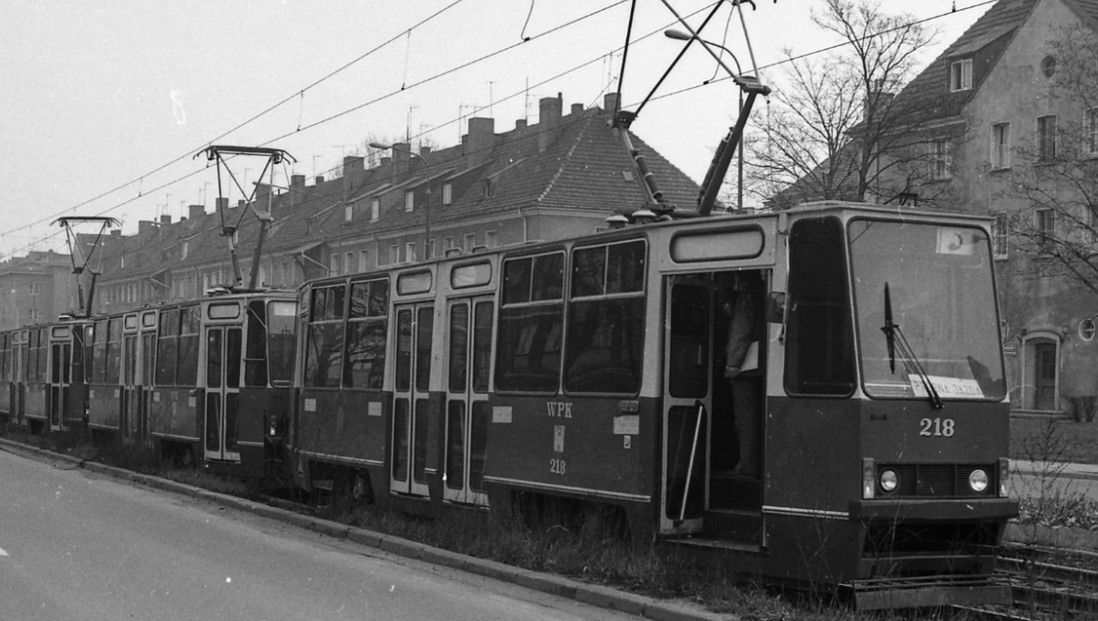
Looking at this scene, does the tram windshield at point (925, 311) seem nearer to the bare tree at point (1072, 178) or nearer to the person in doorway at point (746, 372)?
the person in doorway at point (746, 372)

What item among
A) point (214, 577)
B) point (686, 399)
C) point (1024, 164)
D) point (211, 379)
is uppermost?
point (1024, 164)

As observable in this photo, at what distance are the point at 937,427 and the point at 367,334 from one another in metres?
8.27

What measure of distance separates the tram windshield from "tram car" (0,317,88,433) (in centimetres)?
2578

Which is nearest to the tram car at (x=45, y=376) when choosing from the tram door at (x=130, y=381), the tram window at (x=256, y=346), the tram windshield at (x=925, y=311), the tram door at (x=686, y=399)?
the tram door at (x=130, y=381)

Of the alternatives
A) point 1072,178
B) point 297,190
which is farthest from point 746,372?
point 297,190

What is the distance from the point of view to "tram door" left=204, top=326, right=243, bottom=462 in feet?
74.8

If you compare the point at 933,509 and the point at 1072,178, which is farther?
the point at 1072,178

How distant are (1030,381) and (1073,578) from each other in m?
38.8

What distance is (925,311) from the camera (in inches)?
416

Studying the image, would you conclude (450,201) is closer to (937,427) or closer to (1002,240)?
(1002,240)

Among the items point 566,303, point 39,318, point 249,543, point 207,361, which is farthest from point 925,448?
point 39,318

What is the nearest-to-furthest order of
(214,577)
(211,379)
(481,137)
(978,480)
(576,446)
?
1. (978,480)
2. (214,577)
3. (576,446)
4. (211,379)
5. (481,137)

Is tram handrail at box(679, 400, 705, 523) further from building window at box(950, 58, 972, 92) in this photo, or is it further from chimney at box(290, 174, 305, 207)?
chimney at box(290, 174, 305, 207)

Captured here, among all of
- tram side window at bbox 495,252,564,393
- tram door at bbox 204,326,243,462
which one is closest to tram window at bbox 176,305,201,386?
tram door at bbox 204,326,243,462
